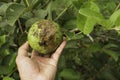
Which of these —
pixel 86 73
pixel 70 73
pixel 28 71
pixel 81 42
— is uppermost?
pixel 28 71

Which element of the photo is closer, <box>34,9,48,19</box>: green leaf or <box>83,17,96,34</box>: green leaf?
<box>83,17,96,34</box>: green leaf

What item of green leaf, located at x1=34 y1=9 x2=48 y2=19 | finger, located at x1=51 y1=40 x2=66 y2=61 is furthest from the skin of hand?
green leaf, located at x1=34 y1=9 x2=48 y2=19

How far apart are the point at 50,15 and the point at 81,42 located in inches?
17.6

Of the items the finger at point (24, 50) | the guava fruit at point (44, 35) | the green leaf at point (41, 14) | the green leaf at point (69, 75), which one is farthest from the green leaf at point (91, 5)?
the green leaf at point (69, 75)

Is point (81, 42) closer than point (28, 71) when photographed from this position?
No

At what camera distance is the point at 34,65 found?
5.65 feet

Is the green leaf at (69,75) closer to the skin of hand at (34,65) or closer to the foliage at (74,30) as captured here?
the foliage at (74,30)

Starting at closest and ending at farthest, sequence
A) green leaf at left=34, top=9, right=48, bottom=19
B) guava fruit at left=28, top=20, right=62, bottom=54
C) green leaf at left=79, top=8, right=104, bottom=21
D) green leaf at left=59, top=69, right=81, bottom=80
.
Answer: green leaf at left=79, top=8, right=104, bottom=21, guava fruit at left=28, top=20, right=62, bottom=54, green leaf at left=34, top=9, right=48, bottom=19, green leaf at left=59, top=69, right=81, bottom=80

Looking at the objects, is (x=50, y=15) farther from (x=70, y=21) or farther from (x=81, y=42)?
(x=81, y=42)

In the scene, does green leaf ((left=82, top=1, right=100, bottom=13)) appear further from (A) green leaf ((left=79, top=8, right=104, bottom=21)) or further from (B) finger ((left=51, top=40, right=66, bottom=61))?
(B) finger ((left=51, top=40, right=66, bottom=61))

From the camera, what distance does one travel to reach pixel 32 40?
150cm

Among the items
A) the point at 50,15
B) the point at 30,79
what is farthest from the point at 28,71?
the point at 50,15

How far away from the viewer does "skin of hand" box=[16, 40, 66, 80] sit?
5.61ft

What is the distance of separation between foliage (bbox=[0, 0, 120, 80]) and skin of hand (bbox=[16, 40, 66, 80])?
0.07 m
